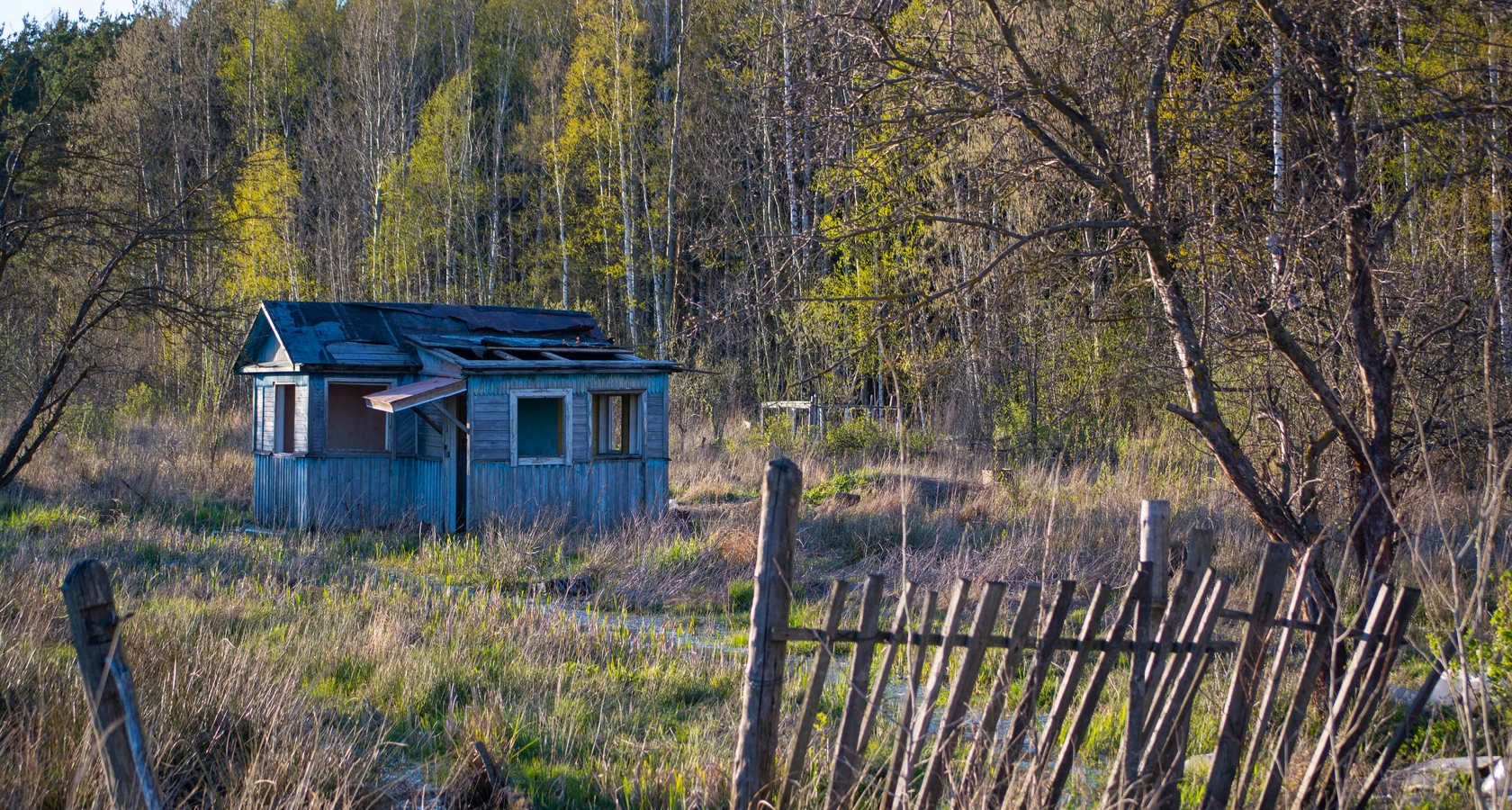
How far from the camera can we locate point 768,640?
3.44 m

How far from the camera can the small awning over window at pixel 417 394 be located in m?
Answer: 13.0

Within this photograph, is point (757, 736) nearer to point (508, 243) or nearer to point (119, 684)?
point (119, 684)

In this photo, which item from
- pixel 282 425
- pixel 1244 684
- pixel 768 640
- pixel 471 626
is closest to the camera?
pixel 768 640

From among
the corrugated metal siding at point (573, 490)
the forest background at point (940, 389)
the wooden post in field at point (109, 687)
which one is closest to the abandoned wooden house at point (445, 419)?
the corrugated metal siding at point (573, 490)

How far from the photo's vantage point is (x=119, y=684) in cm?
310

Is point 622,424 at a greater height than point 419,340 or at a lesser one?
lesser

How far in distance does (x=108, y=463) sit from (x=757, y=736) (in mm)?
18078

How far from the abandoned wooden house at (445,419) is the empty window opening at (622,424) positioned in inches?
1.1

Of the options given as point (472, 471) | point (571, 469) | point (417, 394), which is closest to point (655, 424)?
point (571, 469)

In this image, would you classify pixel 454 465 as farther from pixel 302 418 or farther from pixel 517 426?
pixel 302 418

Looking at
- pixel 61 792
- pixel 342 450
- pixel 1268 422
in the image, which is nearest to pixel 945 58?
pixel 1268 422

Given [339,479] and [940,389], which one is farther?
[339,479]

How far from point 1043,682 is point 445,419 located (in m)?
12.2

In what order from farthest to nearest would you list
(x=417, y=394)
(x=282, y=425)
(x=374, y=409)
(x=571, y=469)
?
(x=282, y=425), (x=374, y=409), (x=571, y=469), (x=417, y=394)
